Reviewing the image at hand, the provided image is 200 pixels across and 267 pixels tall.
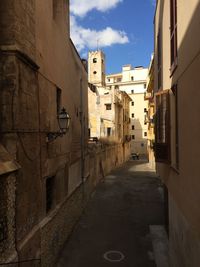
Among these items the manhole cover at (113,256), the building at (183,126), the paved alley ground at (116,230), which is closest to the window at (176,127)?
the building at (183,126)

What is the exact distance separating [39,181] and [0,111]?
2595mm

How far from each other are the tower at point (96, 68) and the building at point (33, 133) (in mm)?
45685

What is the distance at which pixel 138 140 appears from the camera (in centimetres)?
6116

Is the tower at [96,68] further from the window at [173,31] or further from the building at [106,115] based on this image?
the window at [173,31]

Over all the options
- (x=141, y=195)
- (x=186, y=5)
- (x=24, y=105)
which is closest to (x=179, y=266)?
(x=24, y=105)

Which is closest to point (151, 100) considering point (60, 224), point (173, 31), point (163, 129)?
point (60, 224)

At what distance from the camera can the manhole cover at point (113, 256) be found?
11121 millimetres

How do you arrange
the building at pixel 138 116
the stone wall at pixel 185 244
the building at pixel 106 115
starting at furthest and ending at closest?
the building at pixel 138 116
the building at pixel 106 115
the stone wall at pixel 185 244

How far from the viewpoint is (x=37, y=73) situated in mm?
8125

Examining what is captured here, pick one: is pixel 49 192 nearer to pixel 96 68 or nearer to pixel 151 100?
pixel 151 100

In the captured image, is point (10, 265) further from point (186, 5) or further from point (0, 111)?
point (186, 5)

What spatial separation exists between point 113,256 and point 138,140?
50.5 metres

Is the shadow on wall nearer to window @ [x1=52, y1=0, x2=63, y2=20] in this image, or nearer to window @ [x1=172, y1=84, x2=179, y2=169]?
window @ [x1=52, y1=0, x2=63, y2=20]

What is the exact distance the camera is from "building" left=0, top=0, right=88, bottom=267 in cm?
645
